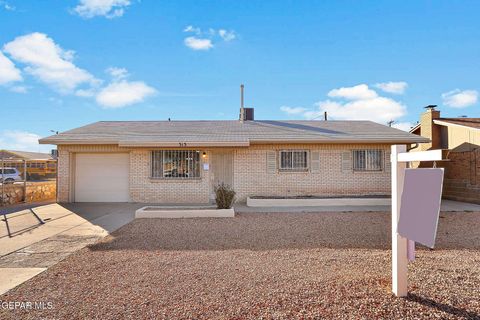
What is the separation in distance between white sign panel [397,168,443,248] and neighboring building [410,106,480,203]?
11.9 m

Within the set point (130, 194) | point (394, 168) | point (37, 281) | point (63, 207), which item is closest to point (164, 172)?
point (130, 194)

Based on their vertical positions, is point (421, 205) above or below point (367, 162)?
below

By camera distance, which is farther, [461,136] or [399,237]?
[461,136]

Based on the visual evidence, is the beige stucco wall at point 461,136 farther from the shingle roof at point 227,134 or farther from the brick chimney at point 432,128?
the shingle roof at point 227,134

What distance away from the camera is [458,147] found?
13.7 metres

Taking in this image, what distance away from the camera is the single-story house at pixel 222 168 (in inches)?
503

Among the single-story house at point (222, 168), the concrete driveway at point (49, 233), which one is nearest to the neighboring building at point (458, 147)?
the single-story house at point (222, 168)

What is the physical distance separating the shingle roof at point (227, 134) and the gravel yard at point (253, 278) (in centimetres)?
562

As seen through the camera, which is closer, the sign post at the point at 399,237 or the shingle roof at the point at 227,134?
the sign post at the point at 399,237

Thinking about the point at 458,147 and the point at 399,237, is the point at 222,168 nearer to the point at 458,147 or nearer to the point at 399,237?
the point at 399,237

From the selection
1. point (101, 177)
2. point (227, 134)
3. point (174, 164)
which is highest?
point (227, 134)

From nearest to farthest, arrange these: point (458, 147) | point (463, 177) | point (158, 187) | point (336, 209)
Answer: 1. point (336, 209)
2. point (158, 187)
3. point (463, 177)
4. point (458, 147)

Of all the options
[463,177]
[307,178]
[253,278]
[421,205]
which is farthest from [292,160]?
[421,205]

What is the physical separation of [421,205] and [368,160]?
34.6 ft
